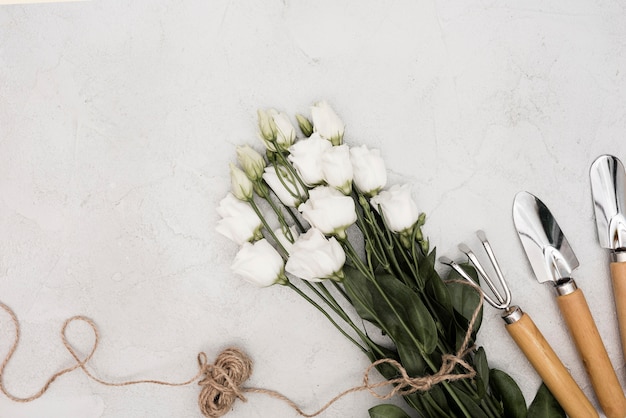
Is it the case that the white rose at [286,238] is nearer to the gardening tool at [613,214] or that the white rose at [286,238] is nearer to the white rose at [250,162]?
the white rose at [250,162]

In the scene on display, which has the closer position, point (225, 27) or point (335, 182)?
point (335, 182)

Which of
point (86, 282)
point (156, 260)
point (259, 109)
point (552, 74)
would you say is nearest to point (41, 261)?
point (86, 282)

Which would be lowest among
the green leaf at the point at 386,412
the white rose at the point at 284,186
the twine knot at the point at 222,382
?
the twine knot at the point at 222,382

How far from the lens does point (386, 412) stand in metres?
0.88

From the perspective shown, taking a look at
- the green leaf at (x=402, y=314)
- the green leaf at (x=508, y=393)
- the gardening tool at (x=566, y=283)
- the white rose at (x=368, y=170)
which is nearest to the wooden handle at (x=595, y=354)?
the gardening tool at (x=566, y=283)

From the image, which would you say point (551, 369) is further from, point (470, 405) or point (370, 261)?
point (370, 261)

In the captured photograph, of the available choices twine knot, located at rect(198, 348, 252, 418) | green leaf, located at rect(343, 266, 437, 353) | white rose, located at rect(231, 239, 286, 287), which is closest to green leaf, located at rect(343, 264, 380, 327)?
green leaf, located at rect(343, 266, 437, 353)

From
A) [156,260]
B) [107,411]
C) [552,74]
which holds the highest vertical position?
[552,74]

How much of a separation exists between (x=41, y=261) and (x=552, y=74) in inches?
35.7

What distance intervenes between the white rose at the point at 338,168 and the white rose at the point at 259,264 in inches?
5.4

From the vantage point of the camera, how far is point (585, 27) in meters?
0.97

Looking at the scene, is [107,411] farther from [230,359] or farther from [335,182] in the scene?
[335,182]

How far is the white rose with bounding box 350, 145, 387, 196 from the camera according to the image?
0.84 meters

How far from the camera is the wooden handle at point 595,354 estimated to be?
0.89m
